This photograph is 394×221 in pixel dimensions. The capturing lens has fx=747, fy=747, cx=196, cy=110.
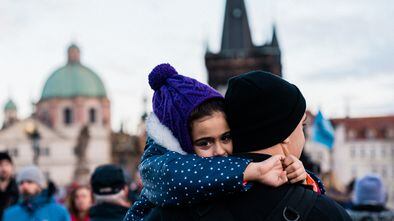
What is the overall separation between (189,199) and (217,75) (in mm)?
67193

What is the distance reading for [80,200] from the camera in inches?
290

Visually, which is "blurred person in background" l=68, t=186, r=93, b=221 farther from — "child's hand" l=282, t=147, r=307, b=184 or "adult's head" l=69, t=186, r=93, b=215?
"child's hand" l=282, t=147, r=307, b=184

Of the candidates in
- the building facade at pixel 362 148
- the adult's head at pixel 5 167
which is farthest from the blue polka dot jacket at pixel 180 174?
the building facade at pixel 362 148

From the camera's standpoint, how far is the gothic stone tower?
69.4 metres

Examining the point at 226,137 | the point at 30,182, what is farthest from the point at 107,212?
the point at 226,137

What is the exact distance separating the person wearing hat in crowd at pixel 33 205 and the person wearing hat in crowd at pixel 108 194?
1.33 meters

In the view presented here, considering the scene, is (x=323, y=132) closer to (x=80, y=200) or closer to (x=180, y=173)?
(x=80, y=200)

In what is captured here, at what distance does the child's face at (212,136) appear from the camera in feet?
8.82

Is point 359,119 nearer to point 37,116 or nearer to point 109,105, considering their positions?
point 109,105

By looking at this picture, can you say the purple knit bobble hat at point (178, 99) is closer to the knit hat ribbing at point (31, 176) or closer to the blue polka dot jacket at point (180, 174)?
the blue polka dot jacket at point (180, 174)

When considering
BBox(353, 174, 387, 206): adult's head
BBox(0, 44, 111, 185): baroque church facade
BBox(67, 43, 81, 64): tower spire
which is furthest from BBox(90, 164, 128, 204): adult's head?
BBox(67, 43, 81, 64): tower spire

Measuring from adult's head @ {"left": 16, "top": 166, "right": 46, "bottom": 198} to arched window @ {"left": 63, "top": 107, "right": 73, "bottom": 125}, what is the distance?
8296 centimetres

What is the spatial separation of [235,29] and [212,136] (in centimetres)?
6746

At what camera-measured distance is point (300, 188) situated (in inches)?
98.1
